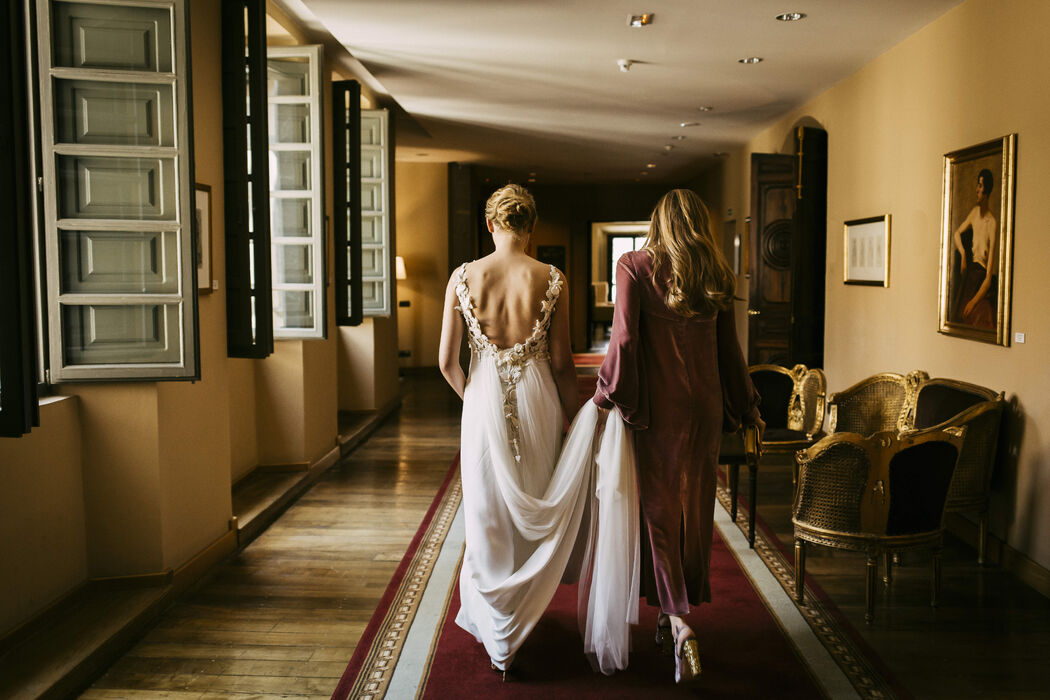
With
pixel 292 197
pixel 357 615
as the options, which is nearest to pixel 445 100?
pixel 292 197

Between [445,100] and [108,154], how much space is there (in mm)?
5258

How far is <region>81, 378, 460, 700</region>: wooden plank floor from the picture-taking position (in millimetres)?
3115

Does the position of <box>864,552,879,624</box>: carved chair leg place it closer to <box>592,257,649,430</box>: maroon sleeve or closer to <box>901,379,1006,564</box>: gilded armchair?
<box>901,379,1006,564</box>: gilded armchair

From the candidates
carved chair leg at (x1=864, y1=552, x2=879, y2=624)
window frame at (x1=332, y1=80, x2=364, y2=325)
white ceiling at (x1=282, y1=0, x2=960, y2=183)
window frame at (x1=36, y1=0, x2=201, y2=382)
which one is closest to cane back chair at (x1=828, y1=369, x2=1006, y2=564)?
carved chair leg at (x1=864, y1=552, x2=879, y2=624)

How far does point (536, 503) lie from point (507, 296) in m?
0.78

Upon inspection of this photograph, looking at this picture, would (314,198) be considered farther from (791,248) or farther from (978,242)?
(791,248)

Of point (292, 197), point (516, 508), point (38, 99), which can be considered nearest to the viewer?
point (516, 508)

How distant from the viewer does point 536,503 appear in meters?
3.14

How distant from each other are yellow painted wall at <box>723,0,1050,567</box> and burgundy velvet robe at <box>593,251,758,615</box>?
2.07 m

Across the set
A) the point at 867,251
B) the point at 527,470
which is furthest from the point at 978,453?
the point at 867,251

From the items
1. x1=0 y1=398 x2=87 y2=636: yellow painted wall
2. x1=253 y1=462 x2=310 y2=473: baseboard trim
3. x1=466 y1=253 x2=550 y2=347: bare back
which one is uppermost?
x1=466 y1=253 x2=550 y2=347: bare back

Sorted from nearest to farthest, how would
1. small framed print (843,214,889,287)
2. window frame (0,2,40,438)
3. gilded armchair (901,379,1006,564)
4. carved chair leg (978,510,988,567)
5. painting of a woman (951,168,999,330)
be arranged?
window frame (0,2,40,438), gilded armchair (901,379,1006,564), carved chair leg (978,510,988,567), painting of a woman (951,168,999,330), small framed print (843,214,889,287)

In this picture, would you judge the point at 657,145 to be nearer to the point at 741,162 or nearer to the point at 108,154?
the point at 741,162

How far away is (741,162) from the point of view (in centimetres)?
1193
